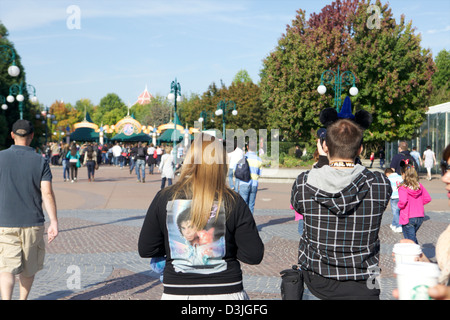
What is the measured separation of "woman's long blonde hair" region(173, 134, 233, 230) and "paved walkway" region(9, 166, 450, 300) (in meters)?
3.03

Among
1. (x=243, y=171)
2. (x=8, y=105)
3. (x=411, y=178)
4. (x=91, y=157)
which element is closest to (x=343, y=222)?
(x=411, y=178)

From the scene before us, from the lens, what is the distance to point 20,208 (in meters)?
4.19

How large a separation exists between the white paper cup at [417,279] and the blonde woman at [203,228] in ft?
2.94

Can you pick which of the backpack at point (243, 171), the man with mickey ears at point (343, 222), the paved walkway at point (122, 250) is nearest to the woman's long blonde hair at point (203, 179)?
the man with mickey ears at point (343, 222)

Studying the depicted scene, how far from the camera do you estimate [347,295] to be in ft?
7.98

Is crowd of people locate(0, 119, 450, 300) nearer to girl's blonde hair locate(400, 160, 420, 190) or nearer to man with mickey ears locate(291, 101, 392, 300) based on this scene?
man with mickey ears locate(291, 101, 392, 300)

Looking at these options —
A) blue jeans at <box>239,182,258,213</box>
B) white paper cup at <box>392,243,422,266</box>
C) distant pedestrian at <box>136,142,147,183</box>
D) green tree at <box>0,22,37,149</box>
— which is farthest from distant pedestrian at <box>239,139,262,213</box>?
green tree at <box>0,22,37,149</box>

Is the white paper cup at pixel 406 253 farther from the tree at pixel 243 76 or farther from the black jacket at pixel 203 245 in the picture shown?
the tree at pixel 243 76

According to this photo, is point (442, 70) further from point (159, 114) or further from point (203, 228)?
point (203, 228)

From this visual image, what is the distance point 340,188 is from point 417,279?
79 cm

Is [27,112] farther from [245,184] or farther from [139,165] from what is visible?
[245,184]

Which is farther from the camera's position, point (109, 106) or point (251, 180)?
point (109, 106)

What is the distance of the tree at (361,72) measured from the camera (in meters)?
26.6
